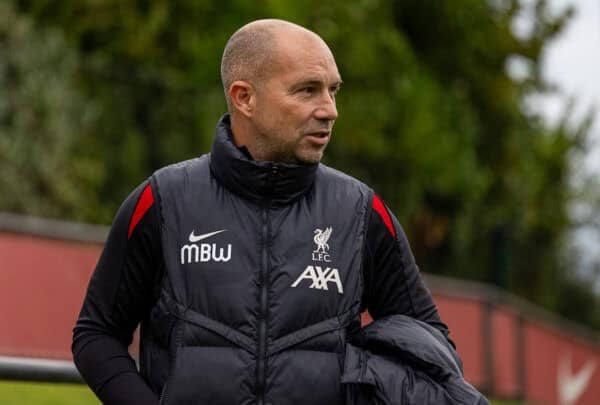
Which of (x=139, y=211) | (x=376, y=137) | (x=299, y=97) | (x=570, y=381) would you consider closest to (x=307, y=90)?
(x=299, y=97)

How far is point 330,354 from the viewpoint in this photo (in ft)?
10.2

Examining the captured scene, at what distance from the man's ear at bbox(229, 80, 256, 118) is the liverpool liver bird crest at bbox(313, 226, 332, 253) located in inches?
13.3

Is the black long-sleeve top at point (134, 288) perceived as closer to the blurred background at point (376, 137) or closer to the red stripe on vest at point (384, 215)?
the red stripe on vest at point (384, 215)

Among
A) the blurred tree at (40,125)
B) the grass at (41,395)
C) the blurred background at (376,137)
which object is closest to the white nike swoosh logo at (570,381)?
the blurred background at (376,137)

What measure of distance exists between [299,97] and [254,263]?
409 millimetres

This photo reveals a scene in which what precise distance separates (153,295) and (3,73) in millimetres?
12433

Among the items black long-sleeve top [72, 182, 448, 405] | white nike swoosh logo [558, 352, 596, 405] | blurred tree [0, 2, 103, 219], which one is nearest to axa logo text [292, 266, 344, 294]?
black long-sleeve top [72, 182, 448, 405]

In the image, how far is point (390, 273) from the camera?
332 cm

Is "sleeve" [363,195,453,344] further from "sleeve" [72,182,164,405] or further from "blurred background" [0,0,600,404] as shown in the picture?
"blurred background" [0,0,600,404]

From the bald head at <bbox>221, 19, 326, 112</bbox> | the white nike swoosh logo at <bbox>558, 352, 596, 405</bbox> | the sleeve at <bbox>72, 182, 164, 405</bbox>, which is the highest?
the bald head at <bbox>221, 19, 326, 112</bbox>

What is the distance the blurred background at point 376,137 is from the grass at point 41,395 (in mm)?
48

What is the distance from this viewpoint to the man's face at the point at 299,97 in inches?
126

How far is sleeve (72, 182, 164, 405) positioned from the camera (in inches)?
127

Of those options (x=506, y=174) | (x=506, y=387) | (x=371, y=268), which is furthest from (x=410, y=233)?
(x=371, y=268)
